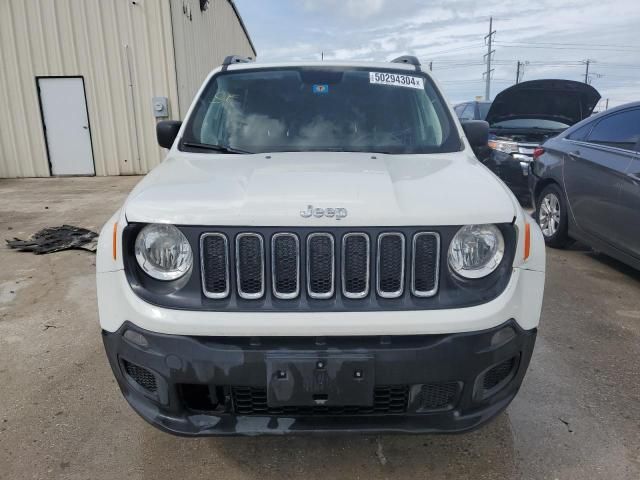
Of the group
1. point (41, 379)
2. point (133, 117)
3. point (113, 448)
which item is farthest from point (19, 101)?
point (113, 448)

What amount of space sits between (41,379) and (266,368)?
195 cm

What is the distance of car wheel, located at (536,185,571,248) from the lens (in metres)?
5.55

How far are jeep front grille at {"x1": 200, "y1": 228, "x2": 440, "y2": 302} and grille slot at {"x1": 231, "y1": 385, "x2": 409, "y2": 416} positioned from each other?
365 mm

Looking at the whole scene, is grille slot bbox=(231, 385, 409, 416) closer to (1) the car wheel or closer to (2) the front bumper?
(2) the front bumper

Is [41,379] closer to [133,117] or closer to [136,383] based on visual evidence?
[136,383]

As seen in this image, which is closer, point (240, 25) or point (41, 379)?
point (41, 379)

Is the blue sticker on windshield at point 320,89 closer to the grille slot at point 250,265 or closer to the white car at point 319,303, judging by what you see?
the white car at point 319,303

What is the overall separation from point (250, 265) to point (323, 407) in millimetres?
607

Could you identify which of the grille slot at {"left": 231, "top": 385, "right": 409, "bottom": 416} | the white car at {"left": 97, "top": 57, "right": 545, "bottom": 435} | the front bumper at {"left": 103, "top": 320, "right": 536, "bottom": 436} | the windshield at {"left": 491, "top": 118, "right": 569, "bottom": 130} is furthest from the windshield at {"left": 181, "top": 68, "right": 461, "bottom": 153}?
the windshield at {"left": 491, "top": 118, "right": 569, "bottom": 130}

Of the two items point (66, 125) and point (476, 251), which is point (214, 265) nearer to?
point (476, 251)

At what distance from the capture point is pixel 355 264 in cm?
193

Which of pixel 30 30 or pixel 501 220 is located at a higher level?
pixel 30 30

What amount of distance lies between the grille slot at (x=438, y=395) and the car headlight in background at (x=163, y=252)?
1011mm

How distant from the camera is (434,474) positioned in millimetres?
2264
